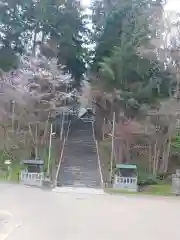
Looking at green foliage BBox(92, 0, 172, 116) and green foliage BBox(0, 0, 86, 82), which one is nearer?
green foliage BBox(92, 0, 172, 116)

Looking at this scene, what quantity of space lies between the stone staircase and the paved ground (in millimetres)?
6612

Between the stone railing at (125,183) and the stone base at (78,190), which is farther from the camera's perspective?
the stone railing at (125,183)

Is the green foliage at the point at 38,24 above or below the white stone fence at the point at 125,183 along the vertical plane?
above

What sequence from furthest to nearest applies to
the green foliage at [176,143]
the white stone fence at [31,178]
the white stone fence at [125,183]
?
the green foliage at [176,143] → the white stone fence at [125,183] → the white stone fence at [31,178]

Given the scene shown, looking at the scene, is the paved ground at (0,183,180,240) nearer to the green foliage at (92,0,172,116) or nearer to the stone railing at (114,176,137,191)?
the stone railing at (114,176,137,191)

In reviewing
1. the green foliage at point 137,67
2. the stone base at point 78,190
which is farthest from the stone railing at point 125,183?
the green foliage at point 137,67

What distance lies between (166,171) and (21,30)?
13.2 metres

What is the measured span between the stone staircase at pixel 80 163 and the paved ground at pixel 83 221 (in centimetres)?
661

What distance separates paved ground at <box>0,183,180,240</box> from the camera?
24.0 feet

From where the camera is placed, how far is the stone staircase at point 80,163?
18.9 metres

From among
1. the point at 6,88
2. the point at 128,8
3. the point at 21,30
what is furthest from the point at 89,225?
the point at 21,30

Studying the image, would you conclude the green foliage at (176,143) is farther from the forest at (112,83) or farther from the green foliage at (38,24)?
the green foliage at (38,24)

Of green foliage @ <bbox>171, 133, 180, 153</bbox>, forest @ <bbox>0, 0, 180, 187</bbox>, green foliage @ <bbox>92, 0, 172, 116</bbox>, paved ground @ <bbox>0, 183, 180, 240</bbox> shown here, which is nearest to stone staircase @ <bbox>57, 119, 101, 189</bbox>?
forest @ <bbox>0, 0, 180, 187</bbox>

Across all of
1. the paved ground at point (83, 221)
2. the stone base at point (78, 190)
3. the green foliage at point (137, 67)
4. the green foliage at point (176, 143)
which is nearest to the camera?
the paved ground at point (83, 221)
